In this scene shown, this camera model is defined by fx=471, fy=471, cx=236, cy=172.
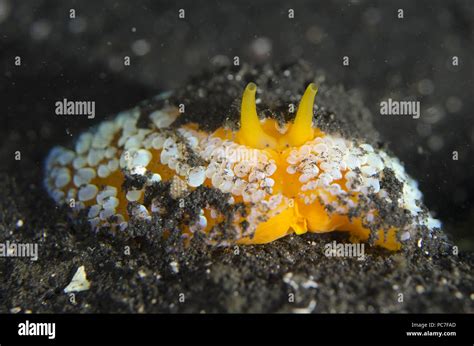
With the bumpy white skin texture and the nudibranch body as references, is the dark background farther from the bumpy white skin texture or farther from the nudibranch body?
the nudibranch body

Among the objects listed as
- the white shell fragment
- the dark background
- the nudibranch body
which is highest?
the dark background

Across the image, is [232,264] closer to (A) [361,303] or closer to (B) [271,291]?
(B) [271,291]

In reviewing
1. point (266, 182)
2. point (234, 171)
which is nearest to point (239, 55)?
point (234, 171)

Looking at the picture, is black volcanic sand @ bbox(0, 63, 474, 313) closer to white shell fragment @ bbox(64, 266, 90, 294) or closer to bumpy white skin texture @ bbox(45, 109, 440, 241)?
white shell fragment @ bbox(64, 266, 90, 294)

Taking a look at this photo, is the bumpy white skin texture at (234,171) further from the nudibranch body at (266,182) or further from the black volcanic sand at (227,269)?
the black volcanic sand at (227,269)

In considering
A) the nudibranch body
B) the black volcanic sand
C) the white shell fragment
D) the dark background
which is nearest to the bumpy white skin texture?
the nudibranch body

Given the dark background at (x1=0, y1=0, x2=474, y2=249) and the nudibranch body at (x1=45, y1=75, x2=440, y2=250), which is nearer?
the nudibranch body at (x1=45, y1=75, x2=440, y2=250)

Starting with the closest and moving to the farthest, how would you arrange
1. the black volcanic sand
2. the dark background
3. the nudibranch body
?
the black volcanic sand < the nudibranch body < the dark background

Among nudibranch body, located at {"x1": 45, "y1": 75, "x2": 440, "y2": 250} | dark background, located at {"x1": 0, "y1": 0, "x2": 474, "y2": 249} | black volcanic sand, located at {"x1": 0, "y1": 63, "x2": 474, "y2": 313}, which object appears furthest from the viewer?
dark background, located at {"x1": 0, "y1": 0, "x2": 474, "y2": 249}

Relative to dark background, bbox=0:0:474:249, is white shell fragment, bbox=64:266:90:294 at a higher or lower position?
lower
